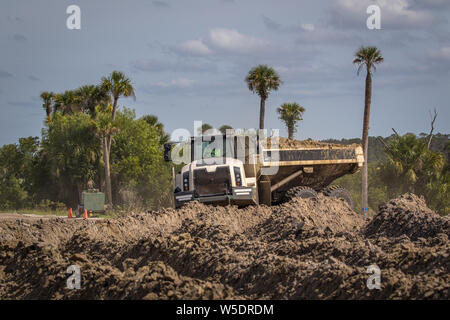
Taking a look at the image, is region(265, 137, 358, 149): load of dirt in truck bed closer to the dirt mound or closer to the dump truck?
the dump truck

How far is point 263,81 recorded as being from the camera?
41188 mm

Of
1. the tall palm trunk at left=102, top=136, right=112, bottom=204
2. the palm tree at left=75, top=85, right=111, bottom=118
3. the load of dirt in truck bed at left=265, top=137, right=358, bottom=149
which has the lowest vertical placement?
the tall palm trunk at left=102, top=136, right=112, bottom=204

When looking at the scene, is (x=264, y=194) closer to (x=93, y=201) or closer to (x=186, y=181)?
(x=186, y=181)

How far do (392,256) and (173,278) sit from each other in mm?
2989

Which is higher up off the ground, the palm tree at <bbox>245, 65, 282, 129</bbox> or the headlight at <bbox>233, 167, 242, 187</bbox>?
the palm tree at <bbox>245, 65, 282, 129</bbox>

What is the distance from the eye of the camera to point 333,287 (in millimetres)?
7605

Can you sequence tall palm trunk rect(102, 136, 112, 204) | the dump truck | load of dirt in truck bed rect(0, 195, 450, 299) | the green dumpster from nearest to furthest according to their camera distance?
load of dirt in truck bed rect(0, 195, 450, 299)
the dump truck
the green dumpster
tall palm trunk rect(102, 136, 112, 204)

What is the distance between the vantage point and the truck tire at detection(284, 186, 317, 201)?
17.9m

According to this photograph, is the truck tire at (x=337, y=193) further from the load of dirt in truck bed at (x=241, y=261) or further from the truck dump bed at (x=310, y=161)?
the load of dirt in truck bed at (x=241, y=261)

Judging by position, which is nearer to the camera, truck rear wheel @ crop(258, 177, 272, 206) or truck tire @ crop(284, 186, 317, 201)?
truck rear wheel @ crop(258, 177, 272, 206)

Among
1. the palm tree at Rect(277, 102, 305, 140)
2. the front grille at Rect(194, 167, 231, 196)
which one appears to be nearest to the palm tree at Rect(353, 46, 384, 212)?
the palm tree at Rect(277, 102, 305, 140)

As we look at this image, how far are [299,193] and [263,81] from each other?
2402 centimetres

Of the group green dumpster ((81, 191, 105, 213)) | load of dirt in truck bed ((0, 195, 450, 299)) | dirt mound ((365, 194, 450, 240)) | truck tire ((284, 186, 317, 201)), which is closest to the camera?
load of dirt in truck bed ((0, 195, 450, 299))

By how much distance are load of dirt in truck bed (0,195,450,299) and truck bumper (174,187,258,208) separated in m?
0.64
